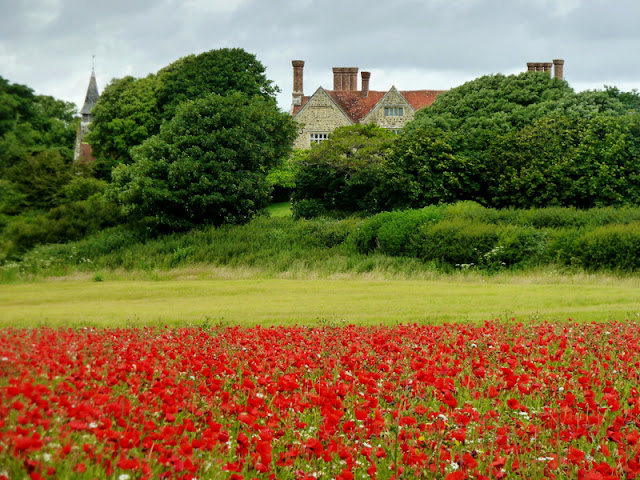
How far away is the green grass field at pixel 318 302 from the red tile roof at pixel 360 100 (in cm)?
4774

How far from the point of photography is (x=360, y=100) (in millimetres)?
71250

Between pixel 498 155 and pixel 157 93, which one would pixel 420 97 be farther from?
pixel 498 155

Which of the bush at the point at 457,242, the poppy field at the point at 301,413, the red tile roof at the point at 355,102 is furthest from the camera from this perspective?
the red tile roof at the point at 355,102

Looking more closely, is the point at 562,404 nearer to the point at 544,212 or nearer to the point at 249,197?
the point at 544,212

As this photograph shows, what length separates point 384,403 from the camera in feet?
18.7

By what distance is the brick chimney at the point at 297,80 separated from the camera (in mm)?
73938

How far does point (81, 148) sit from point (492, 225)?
161 ft

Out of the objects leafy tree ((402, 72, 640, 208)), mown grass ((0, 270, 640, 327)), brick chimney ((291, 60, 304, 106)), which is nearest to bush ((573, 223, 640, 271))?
mown grass ((0, 270, 640, 327))

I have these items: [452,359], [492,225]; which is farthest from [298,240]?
[452,359]

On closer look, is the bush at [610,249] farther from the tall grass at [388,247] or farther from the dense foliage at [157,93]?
the dense foliage at [157,93]

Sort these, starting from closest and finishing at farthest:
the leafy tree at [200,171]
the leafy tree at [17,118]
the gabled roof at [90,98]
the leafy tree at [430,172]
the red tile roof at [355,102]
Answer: the leafy tree at [17,118] < the leafy tree at [200,171] < the leafy tree at [430,172] < the red tile roof at [355,102] < the gabled roof at [90,98]

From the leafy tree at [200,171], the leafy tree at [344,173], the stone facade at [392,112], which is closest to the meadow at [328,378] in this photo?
the leafy tree at [200,171]

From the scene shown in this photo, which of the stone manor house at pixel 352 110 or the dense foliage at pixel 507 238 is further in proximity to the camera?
the stone manor house at pixel 352 110

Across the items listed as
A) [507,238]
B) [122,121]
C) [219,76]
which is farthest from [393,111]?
[507,238]
